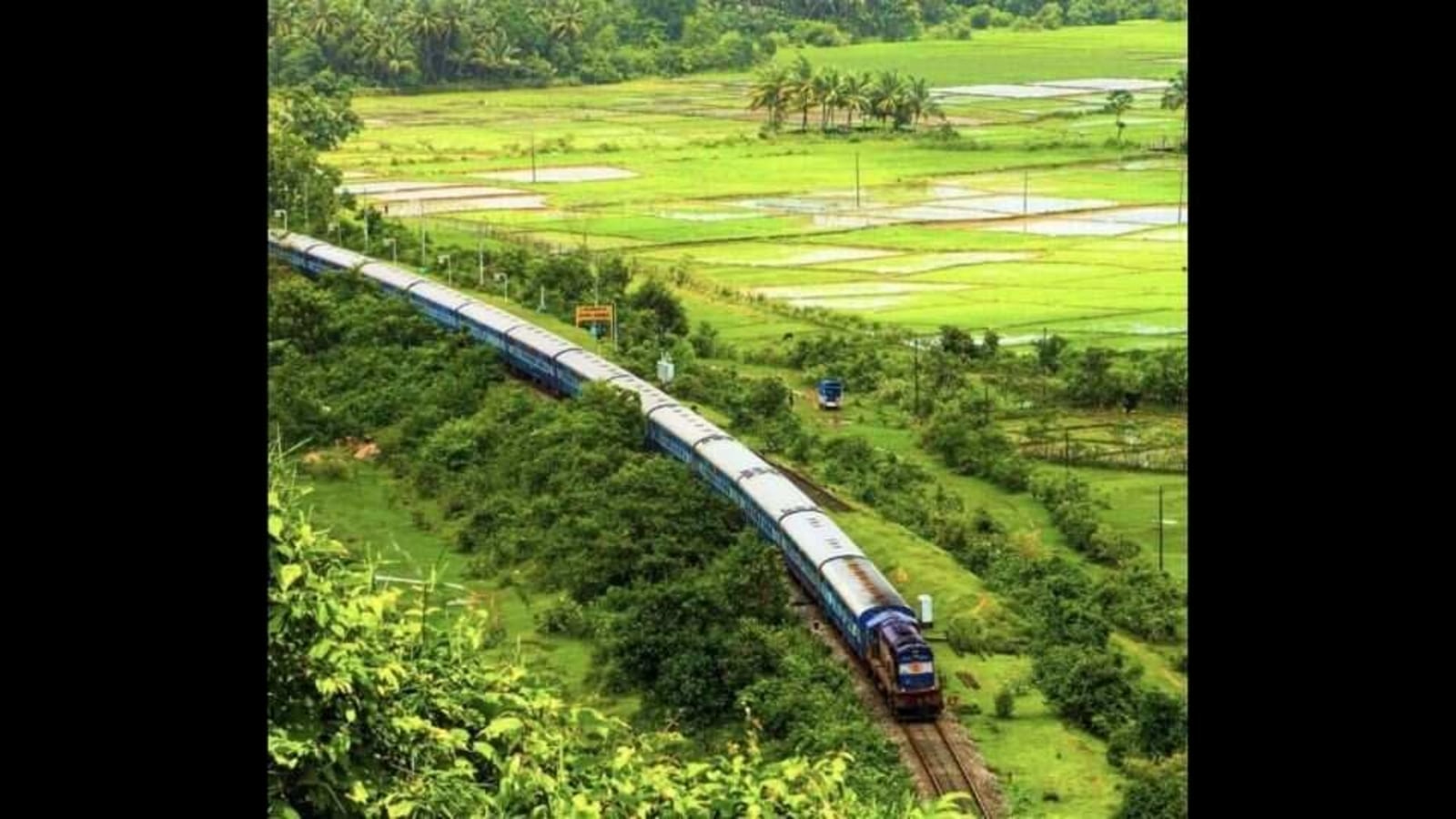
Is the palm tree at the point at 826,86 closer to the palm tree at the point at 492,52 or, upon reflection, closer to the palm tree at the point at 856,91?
the palm tree at the point at 856,91

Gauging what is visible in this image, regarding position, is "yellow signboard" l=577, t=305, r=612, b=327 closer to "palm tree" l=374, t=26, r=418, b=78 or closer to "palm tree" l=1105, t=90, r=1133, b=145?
"palm tree" l=374, t=26, r=418, b=78

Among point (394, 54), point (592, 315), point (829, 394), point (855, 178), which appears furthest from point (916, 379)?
point (394, 54)

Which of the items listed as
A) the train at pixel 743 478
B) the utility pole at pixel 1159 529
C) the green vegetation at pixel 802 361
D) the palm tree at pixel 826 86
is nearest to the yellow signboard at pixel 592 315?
the green vegetation at pixel 802 361

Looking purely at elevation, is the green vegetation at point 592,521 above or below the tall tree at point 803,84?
below
